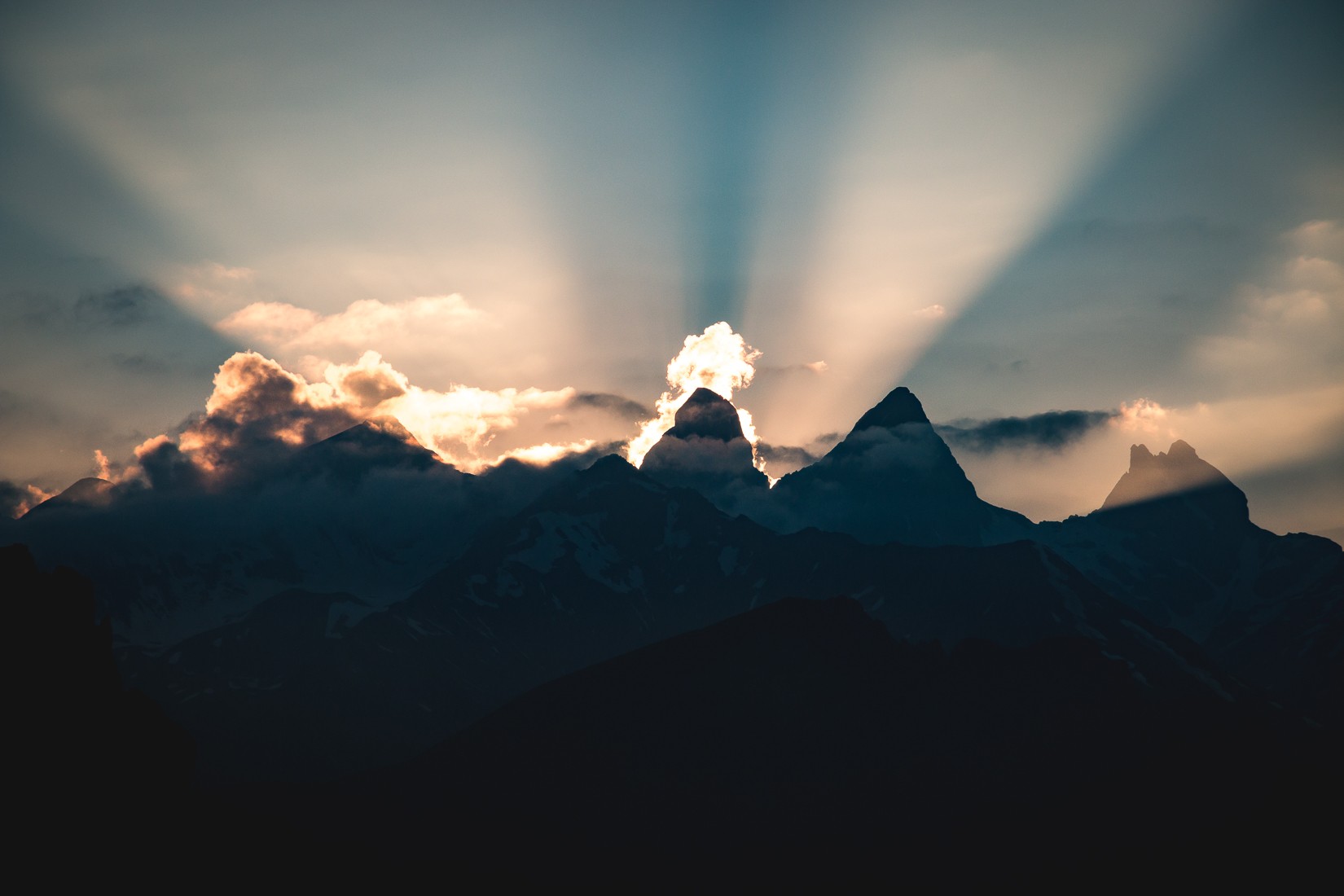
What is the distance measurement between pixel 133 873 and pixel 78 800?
14.2 meters

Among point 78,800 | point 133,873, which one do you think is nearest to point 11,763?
point 78,800

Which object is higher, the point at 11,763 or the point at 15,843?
the point at 11,763

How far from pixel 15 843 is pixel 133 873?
1974cm

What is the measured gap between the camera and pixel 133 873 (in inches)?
7840

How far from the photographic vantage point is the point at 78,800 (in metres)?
199

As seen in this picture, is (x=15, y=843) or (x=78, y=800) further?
(x=78, y=800)

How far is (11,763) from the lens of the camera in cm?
19538

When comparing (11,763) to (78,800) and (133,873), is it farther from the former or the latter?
(133,873)

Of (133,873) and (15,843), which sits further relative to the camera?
(133,873)

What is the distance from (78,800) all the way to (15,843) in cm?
1423

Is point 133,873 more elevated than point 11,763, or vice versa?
point 11,763

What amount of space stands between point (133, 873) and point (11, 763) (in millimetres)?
25096

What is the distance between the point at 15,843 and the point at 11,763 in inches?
574
